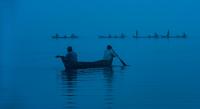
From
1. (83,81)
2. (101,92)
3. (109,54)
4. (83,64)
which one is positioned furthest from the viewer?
(109,54)

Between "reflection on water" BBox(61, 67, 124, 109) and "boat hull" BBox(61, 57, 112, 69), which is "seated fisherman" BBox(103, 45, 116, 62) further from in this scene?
"reflection on water" BBox(61, 67, 124, 109)

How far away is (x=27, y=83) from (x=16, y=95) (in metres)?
4.55

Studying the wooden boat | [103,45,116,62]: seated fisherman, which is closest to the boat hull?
the wooden boat

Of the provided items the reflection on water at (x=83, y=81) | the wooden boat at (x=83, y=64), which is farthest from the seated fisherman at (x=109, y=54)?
the reflection on water at (x=83, y=81)

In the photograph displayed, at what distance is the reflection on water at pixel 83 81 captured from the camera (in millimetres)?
16103

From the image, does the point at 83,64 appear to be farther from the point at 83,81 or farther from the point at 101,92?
the point at 101,92

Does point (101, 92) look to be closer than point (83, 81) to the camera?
Yes

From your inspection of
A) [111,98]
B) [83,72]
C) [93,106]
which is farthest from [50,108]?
[83,72]

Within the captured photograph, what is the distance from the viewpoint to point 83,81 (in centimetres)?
2255

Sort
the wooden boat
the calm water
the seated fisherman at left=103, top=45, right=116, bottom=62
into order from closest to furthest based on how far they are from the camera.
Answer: the calm water, the wooden boat, the seated fisherman at left=103, top=45, right=116, bottom=62

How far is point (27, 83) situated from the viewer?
22391 millimetres

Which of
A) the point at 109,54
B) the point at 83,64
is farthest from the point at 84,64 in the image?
the point at 109,54

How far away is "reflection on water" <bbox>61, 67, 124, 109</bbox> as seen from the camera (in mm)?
16103

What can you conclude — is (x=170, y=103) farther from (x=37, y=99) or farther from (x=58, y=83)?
(x=58, y=83)
